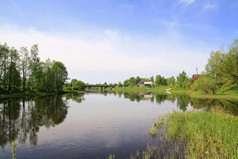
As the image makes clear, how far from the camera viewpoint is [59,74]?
274 feet

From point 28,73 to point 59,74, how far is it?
68.1 ft

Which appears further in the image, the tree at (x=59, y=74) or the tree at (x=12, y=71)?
the tree at (x=59, y=74)

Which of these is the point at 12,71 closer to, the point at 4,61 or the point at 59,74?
the point at 4,61

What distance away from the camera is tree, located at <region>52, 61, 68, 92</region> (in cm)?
8073

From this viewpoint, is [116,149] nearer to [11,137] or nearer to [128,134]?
[128,134]

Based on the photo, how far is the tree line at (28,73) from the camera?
52.7 m

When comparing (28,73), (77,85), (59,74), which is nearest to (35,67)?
(28,73)

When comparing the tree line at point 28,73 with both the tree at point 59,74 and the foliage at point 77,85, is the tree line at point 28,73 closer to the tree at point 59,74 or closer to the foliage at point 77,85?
the tree at point 59,74

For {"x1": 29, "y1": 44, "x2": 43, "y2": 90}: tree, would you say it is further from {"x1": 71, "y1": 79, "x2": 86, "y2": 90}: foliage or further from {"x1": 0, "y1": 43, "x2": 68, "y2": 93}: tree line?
{"x1": 71, "y1": 79, "x2": 86, "y2": 90}: foliage

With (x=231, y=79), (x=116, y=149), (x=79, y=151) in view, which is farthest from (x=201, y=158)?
(x=231, y=79)

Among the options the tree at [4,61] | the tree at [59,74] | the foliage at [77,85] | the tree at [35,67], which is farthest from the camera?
the foliage at [77,85]

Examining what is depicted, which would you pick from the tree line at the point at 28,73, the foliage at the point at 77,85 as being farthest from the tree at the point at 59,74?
the foliage at the point at 77,85

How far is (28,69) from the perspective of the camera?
62.9 meters

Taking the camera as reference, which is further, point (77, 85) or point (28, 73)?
point (77, 85)
